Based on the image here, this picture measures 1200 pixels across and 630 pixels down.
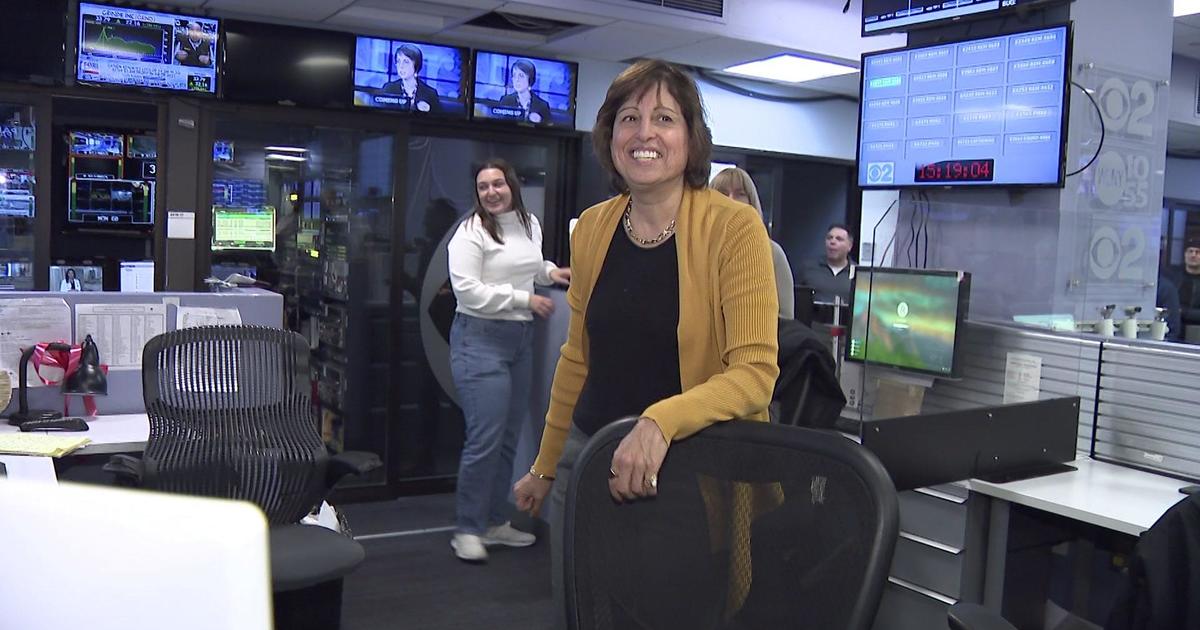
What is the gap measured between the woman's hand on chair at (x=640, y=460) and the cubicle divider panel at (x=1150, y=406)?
6.37 feet

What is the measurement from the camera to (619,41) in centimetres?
494

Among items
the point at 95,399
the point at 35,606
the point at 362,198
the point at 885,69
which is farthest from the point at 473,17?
the point at 35,606

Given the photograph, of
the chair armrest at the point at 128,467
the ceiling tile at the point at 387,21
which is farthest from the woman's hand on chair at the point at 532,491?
the ceiling tile at the point at 387,21

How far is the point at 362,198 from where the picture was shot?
5020 millimetres

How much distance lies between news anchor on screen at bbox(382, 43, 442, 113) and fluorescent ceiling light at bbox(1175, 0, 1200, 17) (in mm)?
3564

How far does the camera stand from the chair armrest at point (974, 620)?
1536 millimetres

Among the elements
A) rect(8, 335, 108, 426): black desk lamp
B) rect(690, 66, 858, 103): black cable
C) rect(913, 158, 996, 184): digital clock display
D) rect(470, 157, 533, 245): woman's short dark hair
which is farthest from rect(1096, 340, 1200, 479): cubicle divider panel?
rect(690, 66, 858, 103): black cable

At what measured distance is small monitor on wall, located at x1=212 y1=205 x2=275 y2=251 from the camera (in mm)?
4688

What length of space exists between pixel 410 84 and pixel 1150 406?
3.49 metres

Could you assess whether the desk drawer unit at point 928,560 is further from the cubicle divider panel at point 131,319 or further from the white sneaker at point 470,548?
the cubicle divider panel at point 131,319

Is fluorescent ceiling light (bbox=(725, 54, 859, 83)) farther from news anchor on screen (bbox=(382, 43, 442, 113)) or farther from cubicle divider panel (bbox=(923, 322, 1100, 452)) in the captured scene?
cubicle divider panel (bbox=(923, 322, 1100, 452))

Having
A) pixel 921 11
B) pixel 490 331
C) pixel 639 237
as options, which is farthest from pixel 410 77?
pixel 639 237

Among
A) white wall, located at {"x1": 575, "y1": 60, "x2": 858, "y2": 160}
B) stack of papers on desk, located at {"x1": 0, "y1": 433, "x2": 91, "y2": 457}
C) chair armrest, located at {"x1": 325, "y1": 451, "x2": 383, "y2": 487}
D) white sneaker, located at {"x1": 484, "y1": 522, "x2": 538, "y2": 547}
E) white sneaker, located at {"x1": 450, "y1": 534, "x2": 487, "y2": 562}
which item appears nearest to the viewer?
stack of papers on desk, located at {"x1": 0, "y1": 433, "x2": 91, "y2": 457}

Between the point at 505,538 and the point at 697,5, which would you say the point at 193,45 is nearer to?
the point at 697,5
